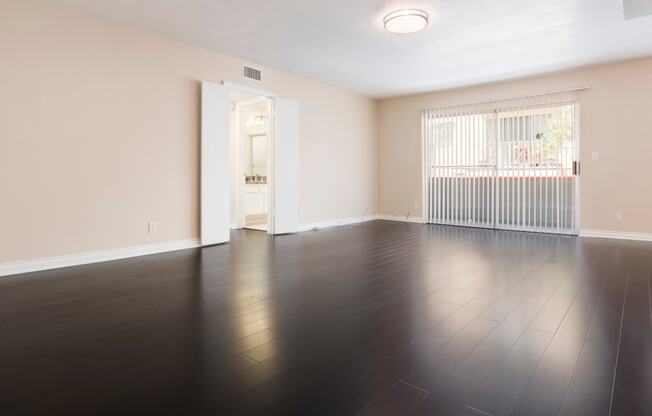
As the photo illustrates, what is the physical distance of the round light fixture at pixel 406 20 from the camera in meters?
3.81

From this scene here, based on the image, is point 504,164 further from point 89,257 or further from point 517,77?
point 89,257

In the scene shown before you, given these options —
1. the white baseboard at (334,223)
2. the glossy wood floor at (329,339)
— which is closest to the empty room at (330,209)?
the glossy wood floor at (329,339)

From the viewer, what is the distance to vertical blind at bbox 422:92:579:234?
609cm

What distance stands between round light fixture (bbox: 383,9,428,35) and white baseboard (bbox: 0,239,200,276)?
3623 mm

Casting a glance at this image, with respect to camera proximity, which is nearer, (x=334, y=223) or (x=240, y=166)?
(x=240, y=166)

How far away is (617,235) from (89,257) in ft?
23.6

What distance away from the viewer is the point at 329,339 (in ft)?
6.86

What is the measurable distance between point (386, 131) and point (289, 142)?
2.81 meters

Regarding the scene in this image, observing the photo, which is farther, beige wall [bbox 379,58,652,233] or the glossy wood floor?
beige wall [bbox 379,58,652,233]

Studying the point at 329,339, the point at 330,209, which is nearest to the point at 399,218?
the point at 330,209

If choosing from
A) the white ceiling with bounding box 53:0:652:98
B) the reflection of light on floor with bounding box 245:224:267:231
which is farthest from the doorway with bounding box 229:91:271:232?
the white ceiling with bounding box 53:0:652:98

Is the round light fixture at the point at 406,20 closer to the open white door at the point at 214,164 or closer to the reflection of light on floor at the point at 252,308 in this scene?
the open white door at the point at 214,164

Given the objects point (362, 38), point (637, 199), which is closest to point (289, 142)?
point (362, 38)

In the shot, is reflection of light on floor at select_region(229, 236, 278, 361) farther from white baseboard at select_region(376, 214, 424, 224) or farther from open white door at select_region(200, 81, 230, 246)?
white baseboard at select_region(376, 214, 424, 224)
